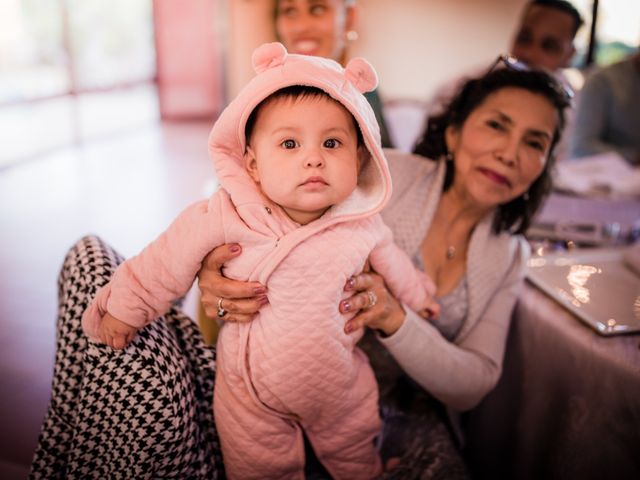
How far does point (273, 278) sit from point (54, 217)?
4.02 meters

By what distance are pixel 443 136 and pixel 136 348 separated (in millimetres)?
1182

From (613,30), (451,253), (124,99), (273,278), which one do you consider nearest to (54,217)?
(451,253)

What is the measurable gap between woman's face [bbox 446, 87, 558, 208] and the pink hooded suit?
510 millimetres

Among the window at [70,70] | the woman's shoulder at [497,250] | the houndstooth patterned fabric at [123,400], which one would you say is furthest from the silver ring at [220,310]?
the window at [70,70]

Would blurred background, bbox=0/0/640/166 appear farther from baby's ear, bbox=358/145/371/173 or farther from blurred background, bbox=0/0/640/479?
baby's ear, bbox=358/145/371/173

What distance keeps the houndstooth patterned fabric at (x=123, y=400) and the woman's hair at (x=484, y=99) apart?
987 mm

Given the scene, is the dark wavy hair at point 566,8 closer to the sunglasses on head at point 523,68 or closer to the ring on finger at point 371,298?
the sunglasses on head at point 523,68

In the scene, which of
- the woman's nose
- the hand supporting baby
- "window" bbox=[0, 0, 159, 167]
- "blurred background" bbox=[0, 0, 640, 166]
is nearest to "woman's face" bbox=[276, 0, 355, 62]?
the woman's nose

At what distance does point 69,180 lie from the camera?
5312mm

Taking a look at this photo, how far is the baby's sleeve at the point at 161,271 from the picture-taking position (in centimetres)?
94

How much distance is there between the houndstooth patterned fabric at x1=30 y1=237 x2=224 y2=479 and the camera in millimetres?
942

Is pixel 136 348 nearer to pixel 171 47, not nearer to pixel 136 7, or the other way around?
pixel 171 47

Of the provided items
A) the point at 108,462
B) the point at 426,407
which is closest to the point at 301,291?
the point at 108,462

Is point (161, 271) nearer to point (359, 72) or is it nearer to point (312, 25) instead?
point (359, 72)
